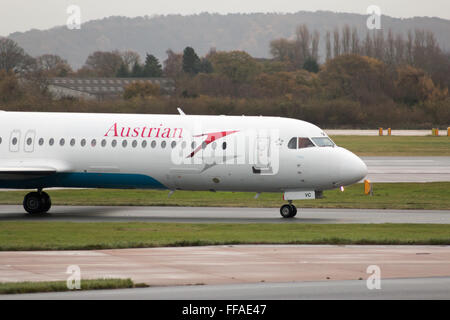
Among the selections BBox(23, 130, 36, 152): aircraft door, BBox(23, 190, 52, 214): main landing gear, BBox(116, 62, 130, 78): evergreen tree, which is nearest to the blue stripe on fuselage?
BBox(23, 190, 52, 214): main landing gear

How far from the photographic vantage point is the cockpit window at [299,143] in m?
28.6

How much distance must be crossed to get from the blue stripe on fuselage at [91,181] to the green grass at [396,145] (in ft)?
121

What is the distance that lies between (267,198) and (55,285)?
69.6 feet

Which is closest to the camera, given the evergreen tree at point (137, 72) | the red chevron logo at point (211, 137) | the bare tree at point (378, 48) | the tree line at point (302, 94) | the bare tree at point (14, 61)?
the red chevron logo at point (211, 137)

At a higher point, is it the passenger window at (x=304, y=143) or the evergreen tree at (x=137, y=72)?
the evergreen tree at (x=137, y=72)

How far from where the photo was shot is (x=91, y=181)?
2969 cm

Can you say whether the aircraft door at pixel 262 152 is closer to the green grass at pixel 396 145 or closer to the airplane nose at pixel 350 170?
the airplane nose at pixel 350 170

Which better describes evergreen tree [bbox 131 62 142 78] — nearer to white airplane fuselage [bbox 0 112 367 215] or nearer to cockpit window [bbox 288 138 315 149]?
white airplane fuselage [bbox 0 112 367 215]

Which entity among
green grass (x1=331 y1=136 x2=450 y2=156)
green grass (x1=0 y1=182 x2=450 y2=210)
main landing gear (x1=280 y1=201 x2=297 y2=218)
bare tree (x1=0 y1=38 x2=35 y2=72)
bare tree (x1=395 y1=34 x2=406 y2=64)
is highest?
bare tree (x1=395 y1=34 x2=406 y2=64)

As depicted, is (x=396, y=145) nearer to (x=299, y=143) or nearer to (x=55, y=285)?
(x=299, y=143)

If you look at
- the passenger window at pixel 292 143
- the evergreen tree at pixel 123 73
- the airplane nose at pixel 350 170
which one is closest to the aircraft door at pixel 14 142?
the passenger window at pixel 292 143

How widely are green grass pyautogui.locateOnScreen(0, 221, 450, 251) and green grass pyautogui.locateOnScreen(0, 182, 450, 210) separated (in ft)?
24.1

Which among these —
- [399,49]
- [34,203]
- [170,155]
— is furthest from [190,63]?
[170,155]

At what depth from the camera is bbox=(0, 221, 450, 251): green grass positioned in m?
21.4
